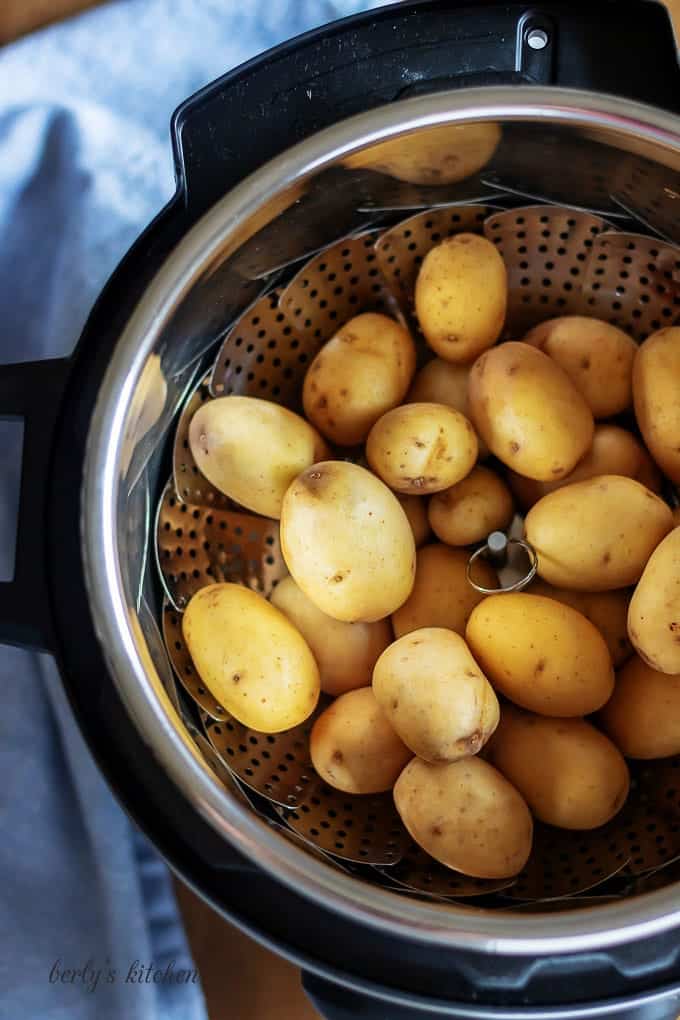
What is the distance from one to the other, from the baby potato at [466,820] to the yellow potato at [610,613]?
4.3 inches

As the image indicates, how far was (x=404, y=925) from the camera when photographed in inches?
15.9

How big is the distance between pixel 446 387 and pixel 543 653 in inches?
6.8

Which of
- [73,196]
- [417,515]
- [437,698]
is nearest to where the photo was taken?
[437,698]

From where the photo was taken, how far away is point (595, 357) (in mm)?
535

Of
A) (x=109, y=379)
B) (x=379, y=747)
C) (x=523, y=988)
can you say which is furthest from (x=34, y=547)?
(x=523, y=988)

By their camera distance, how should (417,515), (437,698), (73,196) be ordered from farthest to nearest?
(73,196)
(417,515)
(437,698)

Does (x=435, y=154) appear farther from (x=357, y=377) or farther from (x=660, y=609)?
(x=660, y=609)

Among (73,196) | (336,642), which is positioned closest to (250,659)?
(336,642)

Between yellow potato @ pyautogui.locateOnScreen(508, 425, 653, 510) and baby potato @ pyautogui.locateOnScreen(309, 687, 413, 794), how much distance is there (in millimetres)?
162

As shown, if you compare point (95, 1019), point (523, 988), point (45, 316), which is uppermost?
point (45, 316)

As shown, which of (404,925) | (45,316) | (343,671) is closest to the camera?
(404,925)

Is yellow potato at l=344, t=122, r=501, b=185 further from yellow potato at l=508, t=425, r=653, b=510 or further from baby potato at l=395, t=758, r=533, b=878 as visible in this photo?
baby potato at l=395, t=758, r=533, b=878

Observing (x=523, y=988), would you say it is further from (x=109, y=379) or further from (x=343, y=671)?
(x=109, y=379)

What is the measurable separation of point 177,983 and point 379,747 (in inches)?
9.1
